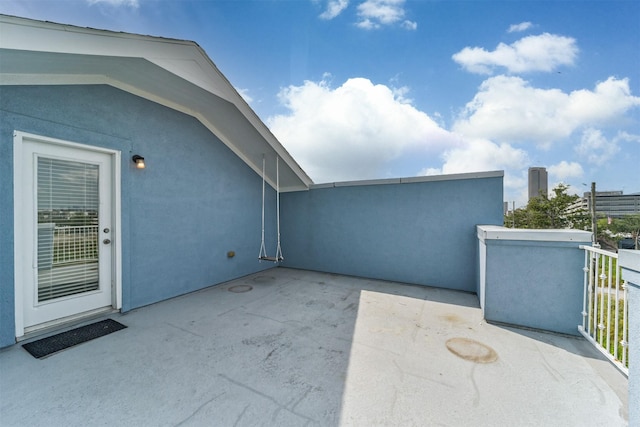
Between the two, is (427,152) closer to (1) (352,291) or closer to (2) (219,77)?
(1) (352,291)

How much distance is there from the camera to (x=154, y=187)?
408 cm

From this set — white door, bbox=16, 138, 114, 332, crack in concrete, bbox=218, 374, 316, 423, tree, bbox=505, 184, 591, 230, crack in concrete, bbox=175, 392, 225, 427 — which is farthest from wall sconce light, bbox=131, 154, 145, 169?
tree, bbox=505, 184, 591, 230

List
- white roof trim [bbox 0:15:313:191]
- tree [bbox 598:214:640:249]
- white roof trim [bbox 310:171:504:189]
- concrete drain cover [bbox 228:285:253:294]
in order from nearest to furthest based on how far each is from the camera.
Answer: white roof trim [bbox 0:15:313:191] < white roof trim [bbox 310:171:504:189] < concrete drain cover [bbox 228:285:253:294] < tree [bbox 598:214:640:249]

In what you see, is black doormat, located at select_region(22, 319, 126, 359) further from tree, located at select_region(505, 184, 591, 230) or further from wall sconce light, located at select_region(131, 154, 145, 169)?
tree, located at select_region(505, 184, 591, 230)

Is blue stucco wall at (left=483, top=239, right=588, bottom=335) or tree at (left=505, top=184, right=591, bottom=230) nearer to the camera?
blue stucco wall at (left=483, top=239, right=588, bottom=335)

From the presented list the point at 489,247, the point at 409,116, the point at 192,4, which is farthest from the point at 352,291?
the point at 192,4

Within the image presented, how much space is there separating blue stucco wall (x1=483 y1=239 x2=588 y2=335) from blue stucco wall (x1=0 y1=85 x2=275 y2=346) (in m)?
4.92

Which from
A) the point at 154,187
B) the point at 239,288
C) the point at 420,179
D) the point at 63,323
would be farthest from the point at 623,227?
the point at 63,323

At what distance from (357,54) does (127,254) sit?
6457 millimetres

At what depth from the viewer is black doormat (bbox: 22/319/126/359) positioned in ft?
8.64

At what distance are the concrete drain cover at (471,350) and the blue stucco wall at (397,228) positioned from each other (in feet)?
7.44

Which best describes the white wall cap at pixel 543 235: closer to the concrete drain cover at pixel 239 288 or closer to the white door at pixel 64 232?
the concrete drain cover at pixel 239 288

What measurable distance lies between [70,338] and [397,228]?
5.47 meters

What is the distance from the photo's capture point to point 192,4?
13.8 feet
